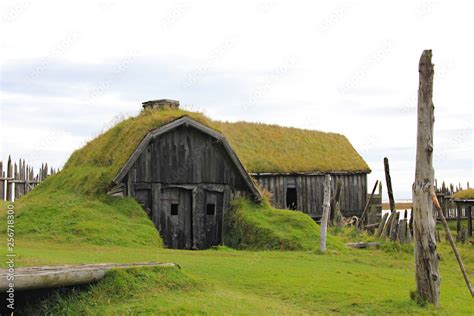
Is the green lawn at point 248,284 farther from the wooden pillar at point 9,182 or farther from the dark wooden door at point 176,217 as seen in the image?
the wooden pillar at point 9,182

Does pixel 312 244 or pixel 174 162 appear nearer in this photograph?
pixel 312 244

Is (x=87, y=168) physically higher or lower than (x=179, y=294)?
higher

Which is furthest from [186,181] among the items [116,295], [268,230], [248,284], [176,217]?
[116,295]

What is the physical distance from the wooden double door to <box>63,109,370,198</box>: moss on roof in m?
2.29

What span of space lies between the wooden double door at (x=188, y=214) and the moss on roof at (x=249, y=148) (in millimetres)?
2294

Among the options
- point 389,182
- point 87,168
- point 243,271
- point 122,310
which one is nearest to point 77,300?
point 122,310

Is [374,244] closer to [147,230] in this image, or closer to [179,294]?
[147,230]

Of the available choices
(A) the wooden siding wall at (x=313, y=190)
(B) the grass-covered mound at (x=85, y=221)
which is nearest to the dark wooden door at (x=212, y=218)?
(B) the grass-covered mound at (x=85, y=221)

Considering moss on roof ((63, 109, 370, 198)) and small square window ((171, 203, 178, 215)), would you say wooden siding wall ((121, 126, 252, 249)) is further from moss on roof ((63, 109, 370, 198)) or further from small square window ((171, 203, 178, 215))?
moss on roof ((63, 109, 370, 198))

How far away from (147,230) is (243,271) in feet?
26.1

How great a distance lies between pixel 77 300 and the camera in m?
12.4

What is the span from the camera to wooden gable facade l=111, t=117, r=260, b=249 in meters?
26.5

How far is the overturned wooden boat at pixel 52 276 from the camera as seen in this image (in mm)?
11477

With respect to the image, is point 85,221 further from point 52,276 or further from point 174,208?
point 52,276
